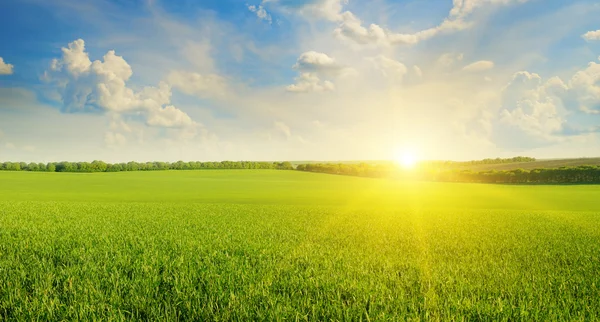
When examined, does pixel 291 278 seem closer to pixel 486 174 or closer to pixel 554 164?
pixel 486 174

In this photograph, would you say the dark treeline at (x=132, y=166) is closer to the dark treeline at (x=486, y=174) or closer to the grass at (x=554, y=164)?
the dark treeline at (x=486, y=174)

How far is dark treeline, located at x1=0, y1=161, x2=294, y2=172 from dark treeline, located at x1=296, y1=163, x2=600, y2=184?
3084cm

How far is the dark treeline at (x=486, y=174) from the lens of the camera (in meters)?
74.4

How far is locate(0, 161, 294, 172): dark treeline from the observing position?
100250mm

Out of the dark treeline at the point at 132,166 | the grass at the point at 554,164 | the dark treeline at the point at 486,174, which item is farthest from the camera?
the dark treeline at the point at 132,166

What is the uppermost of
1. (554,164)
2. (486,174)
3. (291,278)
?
(554,164)

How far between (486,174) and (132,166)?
10504 cm

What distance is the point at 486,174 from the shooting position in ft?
273

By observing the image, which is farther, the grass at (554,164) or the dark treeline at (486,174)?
the grass at (554,164)

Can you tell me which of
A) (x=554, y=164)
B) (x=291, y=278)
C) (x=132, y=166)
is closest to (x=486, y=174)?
(x=554, y=164)

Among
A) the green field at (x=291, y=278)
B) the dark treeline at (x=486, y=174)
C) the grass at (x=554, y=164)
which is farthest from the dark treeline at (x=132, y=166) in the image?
the green field at (x=291, y=278)

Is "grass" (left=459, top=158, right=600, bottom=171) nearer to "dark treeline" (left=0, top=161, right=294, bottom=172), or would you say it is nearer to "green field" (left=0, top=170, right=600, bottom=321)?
"dark treeline" (left=0, top=161, right=294, bottom=172)

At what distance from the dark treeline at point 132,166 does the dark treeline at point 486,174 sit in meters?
30.8

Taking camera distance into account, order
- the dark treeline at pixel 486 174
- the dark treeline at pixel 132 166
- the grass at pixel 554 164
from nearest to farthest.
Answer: the dark treeline at pixel 486 174 → the grass at pixel 554 164 → the dark treeline at pixel 132 166
